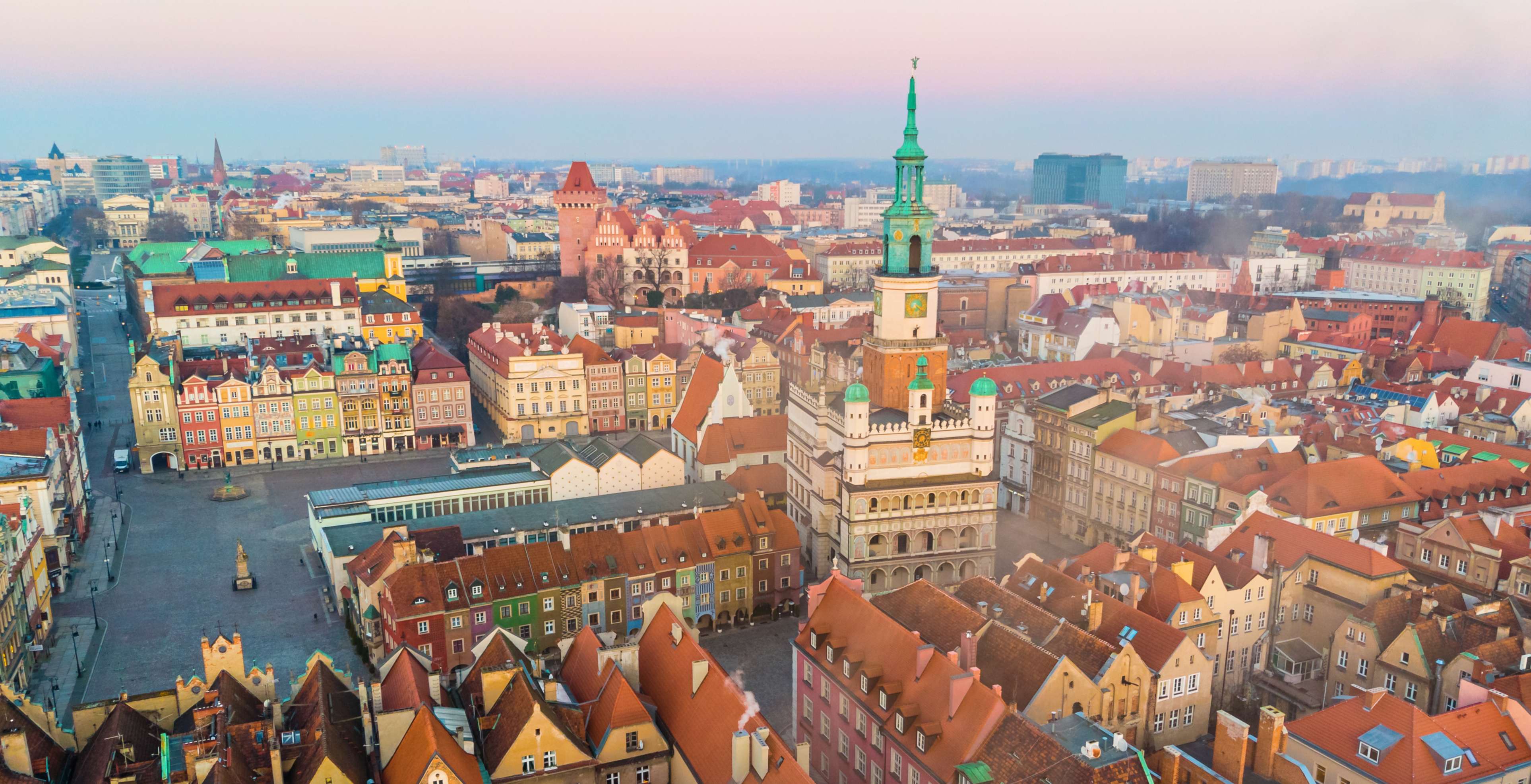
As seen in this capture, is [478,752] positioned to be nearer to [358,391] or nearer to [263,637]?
[263,637]

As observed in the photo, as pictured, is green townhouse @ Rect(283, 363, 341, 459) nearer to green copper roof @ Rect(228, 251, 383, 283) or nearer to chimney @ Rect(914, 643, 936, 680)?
green copper roof @ Rect(228, 251, 383, 283)

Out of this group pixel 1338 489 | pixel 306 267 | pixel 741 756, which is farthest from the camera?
pixel 306 267

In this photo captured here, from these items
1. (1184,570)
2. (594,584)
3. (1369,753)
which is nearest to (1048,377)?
(1184,570)

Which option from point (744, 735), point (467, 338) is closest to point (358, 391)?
point (467, 338)

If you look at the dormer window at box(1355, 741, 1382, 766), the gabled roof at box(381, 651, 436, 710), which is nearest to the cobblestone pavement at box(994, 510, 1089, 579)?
the dormer window at box(1355, 741, 1382, 766)

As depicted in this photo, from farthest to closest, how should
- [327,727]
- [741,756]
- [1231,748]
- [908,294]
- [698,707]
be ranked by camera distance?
[908,294]
[698,707]
[1231,748]
[327,727]
[741,756]

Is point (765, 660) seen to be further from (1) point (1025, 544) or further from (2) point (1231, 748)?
(2) point (1231, 748)
